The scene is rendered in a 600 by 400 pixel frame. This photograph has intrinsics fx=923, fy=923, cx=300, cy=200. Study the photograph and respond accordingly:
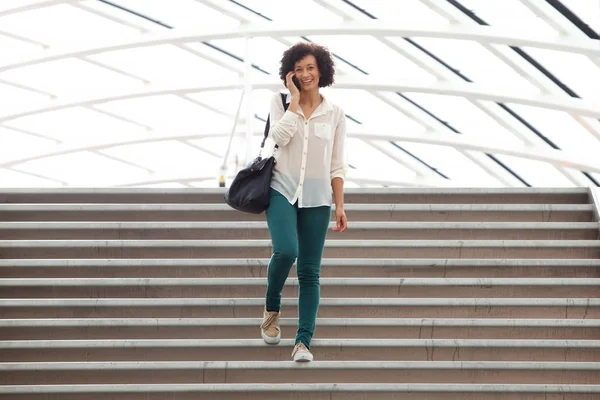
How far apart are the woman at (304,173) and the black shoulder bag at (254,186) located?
5 cm

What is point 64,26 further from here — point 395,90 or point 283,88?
point 395,90

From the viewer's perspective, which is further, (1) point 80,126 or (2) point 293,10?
(1) point 80,126

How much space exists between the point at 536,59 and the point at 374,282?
55.5ft

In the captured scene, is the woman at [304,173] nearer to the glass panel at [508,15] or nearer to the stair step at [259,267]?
the stair step at [259,267]

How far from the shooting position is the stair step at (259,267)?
625cm

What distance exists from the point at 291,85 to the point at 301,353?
1.51 meters

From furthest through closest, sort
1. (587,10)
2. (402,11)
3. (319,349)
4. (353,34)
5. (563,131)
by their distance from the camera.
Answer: (563,131)
(353,34)
(402,11)
(587,10)
(319,349)

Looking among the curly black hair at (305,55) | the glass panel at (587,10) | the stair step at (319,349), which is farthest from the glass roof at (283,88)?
the curly black hair at (305,55)

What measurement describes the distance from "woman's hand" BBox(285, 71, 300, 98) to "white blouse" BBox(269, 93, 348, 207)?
0.09 meters

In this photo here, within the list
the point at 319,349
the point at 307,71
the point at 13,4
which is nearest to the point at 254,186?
the point at 307,71

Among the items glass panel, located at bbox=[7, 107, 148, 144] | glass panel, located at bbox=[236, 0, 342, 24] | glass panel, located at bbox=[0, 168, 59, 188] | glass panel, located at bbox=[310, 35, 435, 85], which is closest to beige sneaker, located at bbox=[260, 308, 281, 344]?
glass panel, located at bbox=[236, 0, 342, 24]

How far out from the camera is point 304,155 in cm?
514

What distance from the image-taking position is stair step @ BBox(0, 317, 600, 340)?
5719 millimetres

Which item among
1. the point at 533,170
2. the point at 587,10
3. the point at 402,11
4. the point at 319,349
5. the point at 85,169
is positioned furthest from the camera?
the point at 85,169
